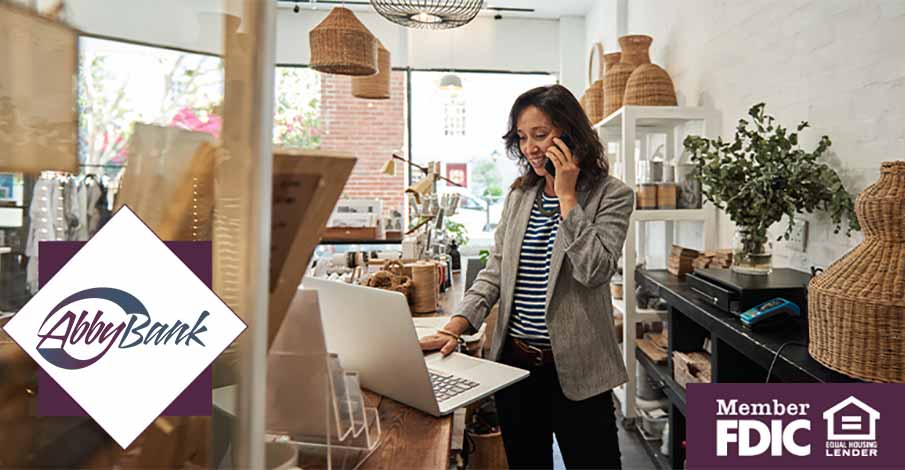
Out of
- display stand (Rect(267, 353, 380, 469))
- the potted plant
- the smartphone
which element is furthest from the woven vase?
display stand (Rect(267, 353, 380, 469))

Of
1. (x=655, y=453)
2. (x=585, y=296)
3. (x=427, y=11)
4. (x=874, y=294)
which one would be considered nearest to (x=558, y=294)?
(x=585, y=296)

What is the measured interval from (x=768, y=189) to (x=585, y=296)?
65 cm

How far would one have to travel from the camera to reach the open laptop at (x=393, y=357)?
0.76 meters

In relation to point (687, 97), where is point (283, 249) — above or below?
below

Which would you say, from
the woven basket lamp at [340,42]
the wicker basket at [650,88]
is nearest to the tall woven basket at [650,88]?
the wicker basket at [650,88]

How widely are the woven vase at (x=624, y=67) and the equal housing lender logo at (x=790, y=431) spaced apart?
226cm

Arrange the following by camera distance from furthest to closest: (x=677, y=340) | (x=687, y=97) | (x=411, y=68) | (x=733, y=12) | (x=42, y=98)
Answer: (x=411, y=68), (x=687, y=97), (x=733, y=12), (x=677, y=340), (x=42, y=98)

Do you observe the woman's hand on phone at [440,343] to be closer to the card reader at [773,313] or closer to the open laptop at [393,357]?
the open laptop at [393,357]

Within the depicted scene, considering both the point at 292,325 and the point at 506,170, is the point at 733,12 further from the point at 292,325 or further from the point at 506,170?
the point at 506,170

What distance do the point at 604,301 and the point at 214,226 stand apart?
51.1 inches

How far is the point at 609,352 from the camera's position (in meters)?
1.37

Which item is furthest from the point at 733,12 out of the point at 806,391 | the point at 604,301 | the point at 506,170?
the point at 506,170

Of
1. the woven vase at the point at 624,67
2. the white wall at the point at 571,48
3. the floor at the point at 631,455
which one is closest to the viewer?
the floor at the point at 631,455

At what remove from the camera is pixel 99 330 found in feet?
0.66
